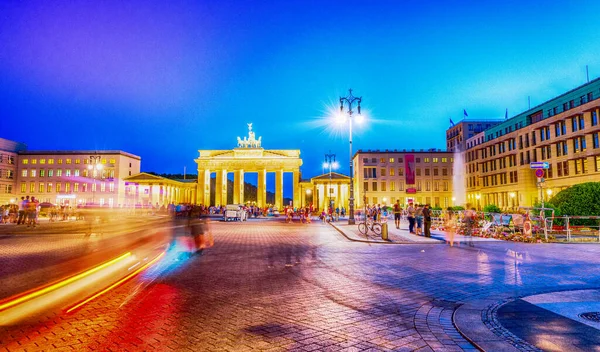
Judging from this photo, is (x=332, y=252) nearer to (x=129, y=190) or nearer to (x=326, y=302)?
(x=326, y=302)

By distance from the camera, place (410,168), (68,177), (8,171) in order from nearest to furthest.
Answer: (410,168) < (8,171) < (68,177)

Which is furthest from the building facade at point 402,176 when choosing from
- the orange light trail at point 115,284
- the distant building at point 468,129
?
the orange light trail at point 115,284

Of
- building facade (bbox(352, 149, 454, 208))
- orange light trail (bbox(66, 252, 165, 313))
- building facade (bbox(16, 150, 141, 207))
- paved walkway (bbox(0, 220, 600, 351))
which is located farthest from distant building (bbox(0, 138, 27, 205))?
paved walkway (bbox(0, 220, 600, 351))

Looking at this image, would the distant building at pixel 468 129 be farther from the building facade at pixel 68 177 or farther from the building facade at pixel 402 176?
the building facade at pixel 68 177

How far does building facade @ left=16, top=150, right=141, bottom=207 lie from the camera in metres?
93.9

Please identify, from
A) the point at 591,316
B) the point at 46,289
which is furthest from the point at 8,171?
the point at 591,316

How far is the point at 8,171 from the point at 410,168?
9839 cm

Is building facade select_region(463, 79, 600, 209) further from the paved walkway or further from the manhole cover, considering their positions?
the manhole cover

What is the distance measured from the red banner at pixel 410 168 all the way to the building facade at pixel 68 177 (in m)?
71.6

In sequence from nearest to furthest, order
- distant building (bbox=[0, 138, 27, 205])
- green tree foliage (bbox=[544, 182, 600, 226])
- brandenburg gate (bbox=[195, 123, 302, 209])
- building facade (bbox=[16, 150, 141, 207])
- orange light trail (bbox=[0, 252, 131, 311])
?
orange light trail (bbox=[0, 252, 131, 311]), green tree foliage (bbox=[544, 182, 600, 226]), brandenburg gate (bbox=[195, 123, 302, 209]), distant building (bbox=[0, 138, 27, 205]), building facade (bbox=[16, 150, 141, 207])

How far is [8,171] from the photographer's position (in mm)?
91562

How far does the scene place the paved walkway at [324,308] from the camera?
4.50 m

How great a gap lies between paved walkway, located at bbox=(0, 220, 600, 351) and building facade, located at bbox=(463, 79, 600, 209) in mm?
32092

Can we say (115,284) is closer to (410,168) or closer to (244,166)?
(244,166)
